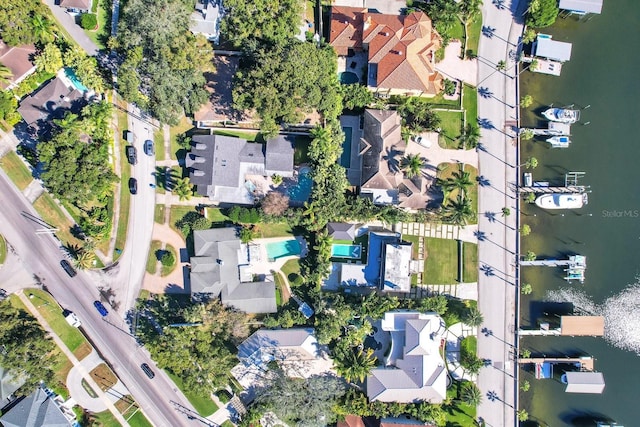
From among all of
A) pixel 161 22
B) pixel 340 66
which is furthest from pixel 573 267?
pixel 161 22

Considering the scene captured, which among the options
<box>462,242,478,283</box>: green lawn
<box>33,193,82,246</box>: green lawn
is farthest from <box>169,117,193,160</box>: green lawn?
<box>462,242,478,283</box>: green lawn

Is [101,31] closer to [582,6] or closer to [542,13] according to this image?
[542,13]

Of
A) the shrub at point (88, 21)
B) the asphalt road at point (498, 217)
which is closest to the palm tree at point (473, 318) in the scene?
the asphalt road at point (498, 217)

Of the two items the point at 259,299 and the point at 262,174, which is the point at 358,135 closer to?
the point at 262,174

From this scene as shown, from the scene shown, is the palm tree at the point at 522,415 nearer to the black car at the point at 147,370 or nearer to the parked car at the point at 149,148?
the black car at the point at 147,370

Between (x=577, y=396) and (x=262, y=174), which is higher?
(x=262, y=174)
